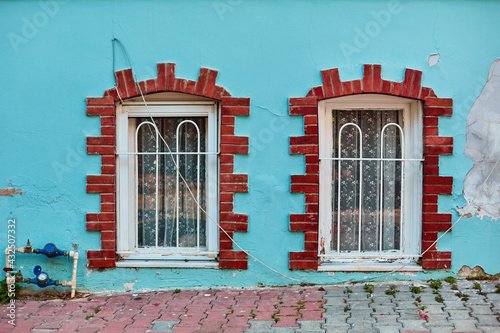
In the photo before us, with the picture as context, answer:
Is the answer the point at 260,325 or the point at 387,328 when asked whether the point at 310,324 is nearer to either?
the point at 260,325

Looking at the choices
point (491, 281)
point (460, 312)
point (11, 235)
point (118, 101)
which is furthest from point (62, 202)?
point (491, 281)

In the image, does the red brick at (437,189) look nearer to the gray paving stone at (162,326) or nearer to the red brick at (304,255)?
the red brick at (304,255)

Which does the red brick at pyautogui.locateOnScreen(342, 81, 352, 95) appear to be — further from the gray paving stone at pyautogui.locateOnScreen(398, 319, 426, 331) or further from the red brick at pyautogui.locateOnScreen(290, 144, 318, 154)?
the gray paving stone at pyautogui.locateOnScreen(398, 319, 426, 331)

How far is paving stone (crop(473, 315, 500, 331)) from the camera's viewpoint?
440 centimetres

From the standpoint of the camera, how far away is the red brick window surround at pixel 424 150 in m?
5.37

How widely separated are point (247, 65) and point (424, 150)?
196cm

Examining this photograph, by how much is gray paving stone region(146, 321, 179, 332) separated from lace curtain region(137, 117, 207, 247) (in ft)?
3.84

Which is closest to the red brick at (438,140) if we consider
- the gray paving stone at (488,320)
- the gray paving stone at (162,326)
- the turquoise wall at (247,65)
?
the turquoise wall at (247,65)

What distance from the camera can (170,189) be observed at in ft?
18.8

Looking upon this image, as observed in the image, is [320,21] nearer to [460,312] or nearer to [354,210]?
[354,210]

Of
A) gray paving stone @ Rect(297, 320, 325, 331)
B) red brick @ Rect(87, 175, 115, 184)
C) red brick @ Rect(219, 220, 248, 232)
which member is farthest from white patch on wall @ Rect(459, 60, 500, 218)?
red brick @ Rect(87, 175, 115, 184)

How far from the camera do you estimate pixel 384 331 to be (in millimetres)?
4328

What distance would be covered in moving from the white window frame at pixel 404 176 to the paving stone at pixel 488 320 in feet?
3.36

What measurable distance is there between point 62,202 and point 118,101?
116 cm
